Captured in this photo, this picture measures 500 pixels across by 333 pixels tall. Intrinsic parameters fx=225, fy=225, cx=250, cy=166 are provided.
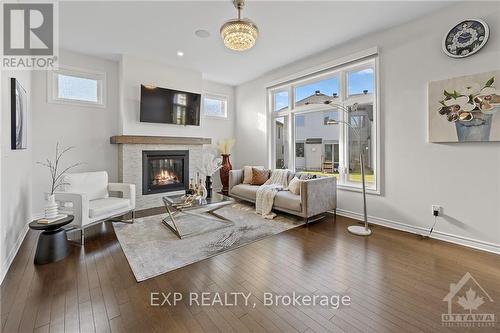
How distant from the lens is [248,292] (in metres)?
1.92

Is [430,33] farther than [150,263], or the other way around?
[430,33]

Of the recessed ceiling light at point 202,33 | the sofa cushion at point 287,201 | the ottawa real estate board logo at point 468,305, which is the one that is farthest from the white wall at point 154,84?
the ottawa real estate board logo at point 468,305

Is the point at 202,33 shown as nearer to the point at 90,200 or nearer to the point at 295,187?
the point at 295,187

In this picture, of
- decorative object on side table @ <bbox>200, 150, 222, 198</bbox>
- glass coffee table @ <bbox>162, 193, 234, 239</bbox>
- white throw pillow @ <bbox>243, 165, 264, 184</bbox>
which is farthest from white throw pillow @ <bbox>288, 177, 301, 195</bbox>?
decorative object on side table @ <bbox>200, 150, 222, 198</bbox>

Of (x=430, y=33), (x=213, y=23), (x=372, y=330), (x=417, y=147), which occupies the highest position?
(x=213, y=23)

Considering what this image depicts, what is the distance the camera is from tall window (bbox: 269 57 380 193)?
12.4 feet

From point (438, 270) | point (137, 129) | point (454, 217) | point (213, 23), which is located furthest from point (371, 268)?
point (137, 129)

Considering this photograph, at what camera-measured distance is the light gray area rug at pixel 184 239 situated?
2395 millimetres

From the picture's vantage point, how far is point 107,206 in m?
3.18

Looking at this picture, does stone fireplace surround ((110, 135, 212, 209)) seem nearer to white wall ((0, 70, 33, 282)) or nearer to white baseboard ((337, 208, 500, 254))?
white wall ((0, 70, 33, 282))

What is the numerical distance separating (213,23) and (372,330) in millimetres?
3871

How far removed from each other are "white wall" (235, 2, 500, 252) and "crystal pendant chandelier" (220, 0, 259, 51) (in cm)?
217

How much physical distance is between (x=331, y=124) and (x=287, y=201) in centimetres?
181

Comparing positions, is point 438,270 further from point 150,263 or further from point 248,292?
point 150,263
